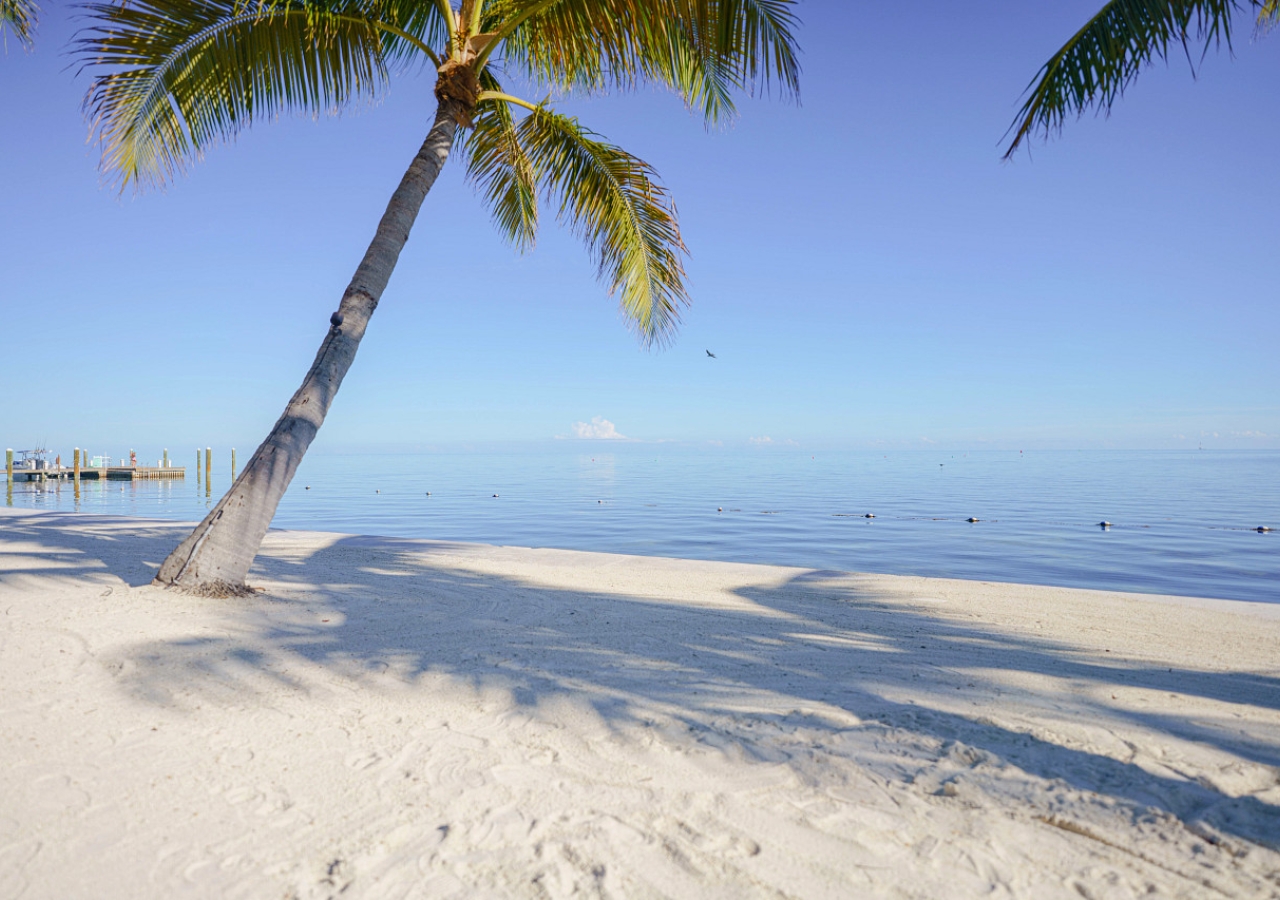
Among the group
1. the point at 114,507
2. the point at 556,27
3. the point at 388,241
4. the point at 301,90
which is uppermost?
the point at 556,27

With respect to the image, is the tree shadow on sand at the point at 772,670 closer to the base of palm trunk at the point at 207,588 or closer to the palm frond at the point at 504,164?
the base of palm trunk at the point at 207,588

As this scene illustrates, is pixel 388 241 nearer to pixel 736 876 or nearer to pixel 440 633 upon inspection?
pixel 440 633

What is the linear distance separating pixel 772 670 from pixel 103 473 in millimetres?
50188

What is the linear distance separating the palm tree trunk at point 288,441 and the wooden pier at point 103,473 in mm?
44620

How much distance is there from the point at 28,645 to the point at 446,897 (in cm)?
330

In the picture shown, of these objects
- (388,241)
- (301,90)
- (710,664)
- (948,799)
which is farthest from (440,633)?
(301,90)

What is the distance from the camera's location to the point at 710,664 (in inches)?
159

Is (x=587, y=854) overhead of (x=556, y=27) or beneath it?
beneath

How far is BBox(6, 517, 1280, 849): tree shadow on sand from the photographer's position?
2744 mm

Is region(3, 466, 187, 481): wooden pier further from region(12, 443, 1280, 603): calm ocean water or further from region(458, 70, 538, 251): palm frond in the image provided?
region(458, 70, 538, 251): palm frond

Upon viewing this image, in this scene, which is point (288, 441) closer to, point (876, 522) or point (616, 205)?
point (616, 205)

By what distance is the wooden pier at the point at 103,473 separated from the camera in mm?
40312

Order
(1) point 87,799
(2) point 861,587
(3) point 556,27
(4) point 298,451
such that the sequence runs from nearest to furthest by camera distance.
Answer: (1) point 87,799, (4) point 298,451, (3) point 556,27, (2) point 861,587

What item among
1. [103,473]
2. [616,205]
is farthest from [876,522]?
[103,473]
